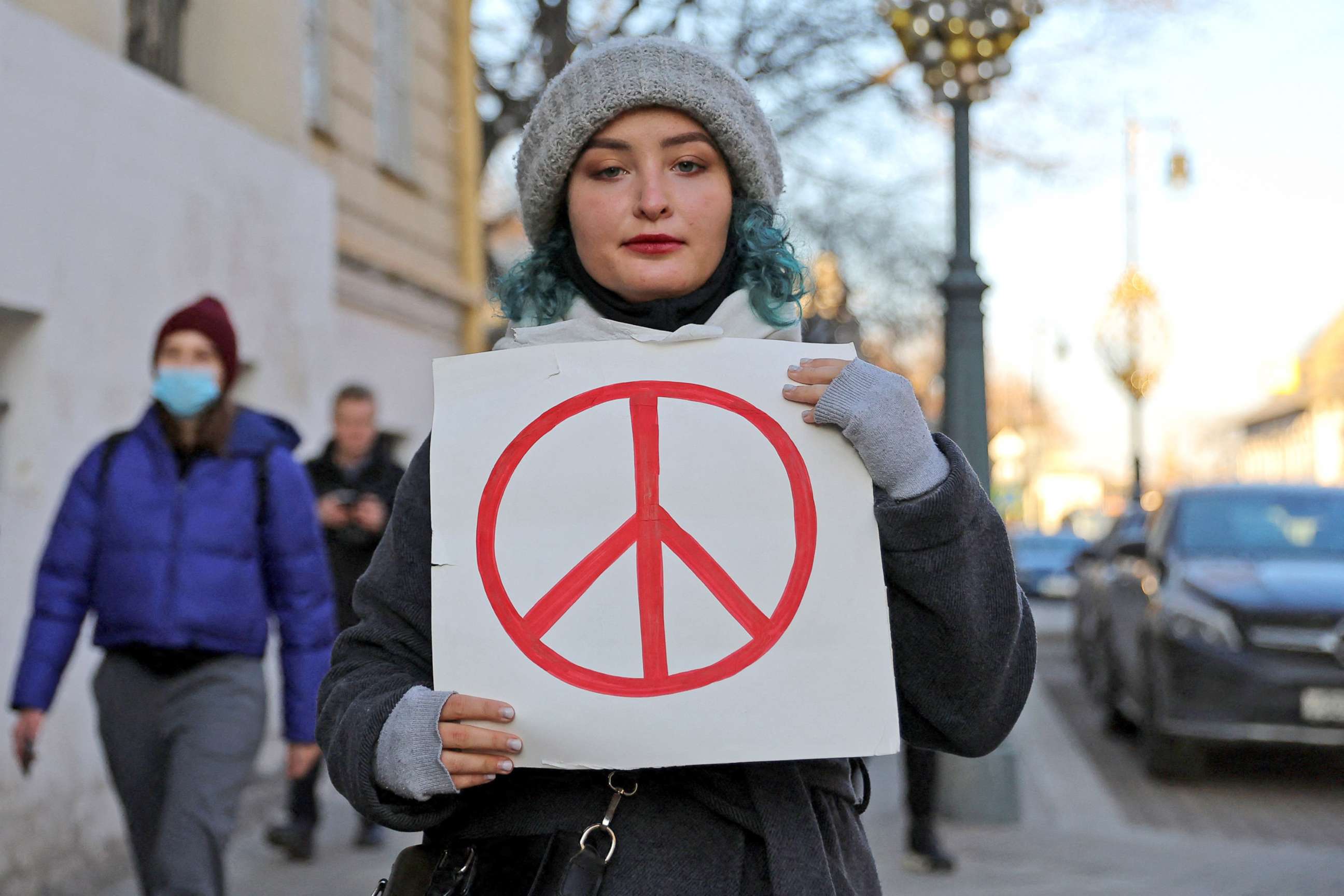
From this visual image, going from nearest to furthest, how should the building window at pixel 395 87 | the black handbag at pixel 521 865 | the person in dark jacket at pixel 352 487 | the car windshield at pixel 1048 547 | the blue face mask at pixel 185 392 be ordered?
the black handbag at pixel 521 865 → the blue face mask at pixel 185 392 → the person in dark jacket at pixel 352 487 → the building window at pixel 395 87 → the car windshield at pixel 1048 547

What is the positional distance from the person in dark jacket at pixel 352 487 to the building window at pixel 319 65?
3484 millimetres

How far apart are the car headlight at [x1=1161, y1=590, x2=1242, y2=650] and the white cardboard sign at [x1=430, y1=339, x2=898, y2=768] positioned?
719 centimetres

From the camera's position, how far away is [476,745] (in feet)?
5.40

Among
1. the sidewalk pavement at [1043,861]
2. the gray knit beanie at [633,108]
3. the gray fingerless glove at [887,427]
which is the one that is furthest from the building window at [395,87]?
the gray fingerless glove at [887,427]

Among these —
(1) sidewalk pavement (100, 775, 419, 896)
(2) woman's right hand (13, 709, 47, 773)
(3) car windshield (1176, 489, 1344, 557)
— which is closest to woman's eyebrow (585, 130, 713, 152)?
(2) woman's right hand (13, 709, 47, 773)

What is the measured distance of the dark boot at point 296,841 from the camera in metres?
6.36

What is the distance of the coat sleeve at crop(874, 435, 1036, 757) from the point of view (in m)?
1.70

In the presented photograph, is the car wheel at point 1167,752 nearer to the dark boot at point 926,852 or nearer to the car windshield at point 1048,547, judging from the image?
the dark boot at point 926,852

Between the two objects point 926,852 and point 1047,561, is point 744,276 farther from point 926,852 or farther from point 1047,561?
point 1047,561

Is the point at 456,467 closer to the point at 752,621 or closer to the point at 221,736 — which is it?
the point at 752,621

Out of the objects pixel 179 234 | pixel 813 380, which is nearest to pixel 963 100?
pixel 179 234

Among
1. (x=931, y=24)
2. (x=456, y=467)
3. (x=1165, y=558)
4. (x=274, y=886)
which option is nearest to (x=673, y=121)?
(x=456, y=467)

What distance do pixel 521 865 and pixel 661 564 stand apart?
38 cm

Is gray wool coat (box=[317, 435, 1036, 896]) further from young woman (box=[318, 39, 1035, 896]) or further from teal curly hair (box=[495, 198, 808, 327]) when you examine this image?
teal curly hair (box=[495, 198, 808, 327])
